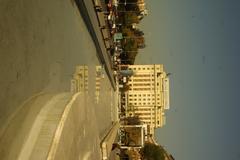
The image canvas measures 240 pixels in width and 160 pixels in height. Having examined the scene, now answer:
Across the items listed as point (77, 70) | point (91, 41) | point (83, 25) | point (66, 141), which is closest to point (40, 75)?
point (66, 141)

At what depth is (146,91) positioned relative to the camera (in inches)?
1743

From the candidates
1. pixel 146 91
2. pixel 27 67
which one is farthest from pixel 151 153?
pixel 27 67

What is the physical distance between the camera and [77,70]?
6.30m

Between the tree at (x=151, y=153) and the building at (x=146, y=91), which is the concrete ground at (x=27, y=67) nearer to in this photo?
the tree at (x=151, y=153)

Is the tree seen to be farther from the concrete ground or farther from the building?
the concrete ground

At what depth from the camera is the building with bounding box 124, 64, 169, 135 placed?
4299 cm

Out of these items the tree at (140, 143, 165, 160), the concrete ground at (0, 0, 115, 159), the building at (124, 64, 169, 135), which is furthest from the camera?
the building at (124, 64, 169, 135)

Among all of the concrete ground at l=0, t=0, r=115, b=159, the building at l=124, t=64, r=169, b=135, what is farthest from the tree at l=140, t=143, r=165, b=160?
the concrete ground at l=0, t=0, r=115, b=159

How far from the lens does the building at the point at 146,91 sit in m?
43.0

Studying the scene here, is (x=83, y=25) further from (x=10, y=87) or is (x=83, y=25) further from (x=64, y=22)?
(x=10, y=87)

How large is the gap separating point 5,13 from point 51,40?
1721mm

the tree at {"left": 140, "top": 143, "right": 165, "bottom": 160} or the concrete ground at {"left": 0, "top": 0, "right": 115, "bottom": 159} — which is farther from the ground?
the concrete ground at {"left": 0, "top": 0, "right": 115, "bottom": 159}

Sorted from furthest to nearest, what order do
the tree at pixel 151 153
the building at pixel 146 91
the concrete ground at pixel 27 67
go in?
the building at pixel 146 91 < the tree at pixel 151 153 < the concrete ground at pixel 27 67

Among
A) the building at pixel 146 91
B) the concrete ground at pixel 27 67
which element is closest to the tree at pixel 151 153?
the building at pixel 146 91
